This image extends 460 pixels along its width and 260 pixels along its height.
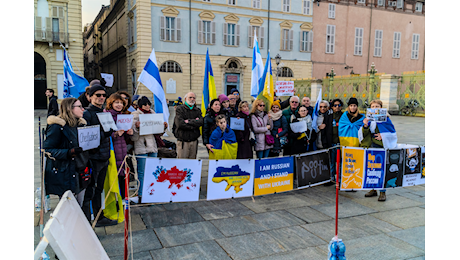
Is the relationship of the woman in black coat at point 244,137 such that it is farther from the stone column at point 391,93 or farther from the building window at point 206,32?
the building window at point 206,32

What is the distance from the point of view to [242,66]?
31453 millimetres

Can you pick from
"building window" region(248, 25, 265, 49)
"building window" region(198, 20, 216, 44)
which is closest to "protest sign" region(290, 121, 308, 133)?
"building window" region(198, 20, 216, 44)

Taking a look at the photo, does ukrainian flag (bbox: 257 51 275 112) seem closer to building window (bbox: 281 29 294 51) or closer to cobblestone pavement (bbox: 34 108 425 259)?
cobblestone pavement (bbox: 34 108 425 259)

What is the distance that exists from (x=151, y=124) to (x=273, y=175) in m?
2.33

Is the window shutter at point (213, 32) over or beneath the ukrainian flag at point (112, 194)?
over

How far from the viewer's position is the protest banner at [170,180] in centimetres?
478

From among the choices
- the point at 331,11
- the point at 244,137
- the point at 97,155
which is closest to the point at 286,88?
the point at 244,137

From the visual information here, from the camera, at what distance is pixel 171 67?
29.2 m

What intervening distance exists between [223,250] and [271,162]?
2.11 metres

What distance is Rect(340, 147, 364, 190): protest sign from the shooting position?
5.81 metres

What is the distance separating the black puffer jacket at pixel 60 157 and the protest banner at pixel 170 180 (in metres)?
1.14

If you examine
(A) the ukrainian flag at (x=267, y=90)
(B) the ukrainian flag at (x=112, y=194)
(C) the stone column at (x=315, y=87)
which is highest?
(C) the stone column at (x=315, y=87)

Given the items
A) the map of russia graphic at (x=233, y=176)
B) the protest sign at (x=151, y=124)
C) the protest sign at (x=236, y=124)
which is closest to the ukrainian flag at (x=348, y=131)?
the protest sign at (x=236, y=124)

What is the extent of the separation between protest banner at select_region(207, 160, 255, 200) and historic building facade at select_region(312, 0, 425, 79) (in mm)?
31318
